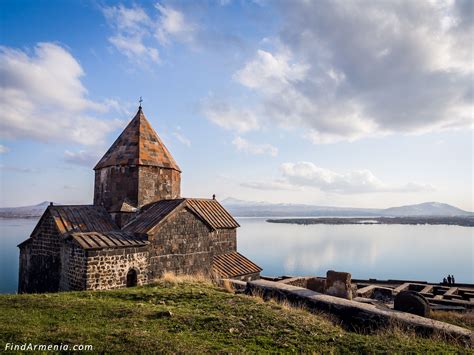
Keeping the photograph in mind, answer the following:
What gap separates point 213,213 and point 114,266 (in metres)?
6.74

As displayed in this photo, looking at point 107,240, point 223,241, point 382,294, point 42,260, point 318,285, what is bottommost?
point 382,294

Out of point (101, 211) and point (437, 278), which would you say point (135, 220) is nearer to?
point (101, 211)

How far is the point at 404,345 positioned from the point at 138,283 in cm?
818

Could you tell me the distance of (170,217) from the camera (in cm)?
1193

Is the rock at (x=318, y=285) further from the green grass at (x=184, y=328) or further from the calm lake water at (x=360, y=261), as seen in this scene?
the calm lake water at (x=360, y=261)

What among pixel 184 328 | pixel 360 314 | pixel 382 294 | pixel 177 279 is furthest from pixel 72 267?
pixel 382 294

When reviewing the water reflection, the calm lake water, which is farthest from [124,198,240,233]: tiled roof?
the water reflection

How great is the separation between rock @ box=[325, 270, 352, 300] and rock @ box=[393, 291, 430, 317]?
1.45 m

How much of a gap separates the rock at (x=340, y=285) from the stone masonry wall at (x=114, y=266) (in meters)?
6.00

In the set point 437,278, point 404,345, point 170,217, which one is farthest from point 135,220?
point 437,278

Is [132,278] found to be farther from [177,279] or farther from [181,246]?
[181,246]

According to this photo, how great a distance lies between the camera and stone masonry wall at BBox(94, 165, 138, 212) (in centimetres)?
1316

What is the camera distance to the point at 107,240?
411 inches

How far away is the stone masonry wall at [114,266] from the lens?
9.82 meters
